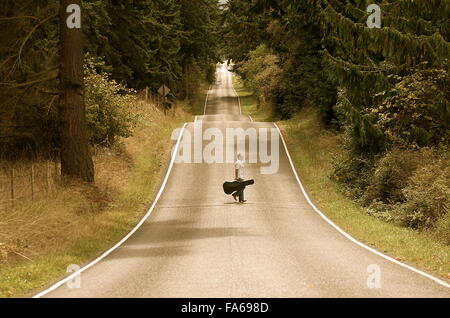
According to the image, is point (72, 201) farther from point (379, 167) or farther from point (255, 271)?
point (379, 167)

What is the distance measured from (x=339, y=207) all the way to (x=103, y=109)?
12.3 metres

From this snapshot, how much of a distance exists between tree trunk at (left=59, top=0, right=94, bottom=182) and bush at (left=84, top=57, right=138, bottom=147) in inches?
243

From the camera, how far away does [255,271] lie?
10.8 m

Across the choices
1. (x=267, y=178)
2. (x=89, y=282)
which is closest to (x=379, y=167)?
(x=267, y=178)

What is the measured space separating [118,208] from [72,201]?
3178 millimetres

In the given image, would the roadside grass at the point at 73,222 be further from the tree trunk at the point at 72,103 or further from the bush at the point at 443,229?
the bush at the point at 443,229

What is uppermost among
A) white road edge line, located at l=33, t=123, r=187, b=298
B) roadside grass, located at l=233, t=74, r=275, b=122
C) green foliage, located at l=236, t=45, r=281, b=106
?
green foliage, located at l=236, t=45, r=281, b=106

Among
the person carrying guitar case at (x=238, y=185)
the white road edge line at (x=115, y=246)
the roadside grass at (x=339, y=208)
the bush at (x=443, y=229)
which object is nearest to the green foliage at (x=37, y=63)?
the white road edge line at (x=115, y=246)

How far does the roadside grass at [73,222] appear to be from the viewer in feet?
38.8

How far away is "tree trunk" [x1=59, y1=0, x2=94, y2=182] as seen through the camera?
19.5m

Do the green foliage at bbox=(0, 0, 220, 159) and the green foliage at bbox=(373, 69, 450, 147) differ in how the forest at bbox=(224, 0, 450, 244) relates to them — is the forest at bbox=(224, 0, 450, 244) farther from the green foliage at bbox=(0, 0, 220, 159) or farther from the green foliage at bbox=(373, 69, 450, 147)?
the green foliage at bbox=(0, 0, 220, 159)

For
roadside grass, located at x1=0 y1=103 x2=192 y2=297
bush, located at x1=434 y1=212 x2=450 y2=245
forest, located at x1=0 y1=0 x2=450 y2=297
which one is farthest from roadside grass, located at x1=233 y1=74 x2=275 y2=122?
bush, located at x1=434 y1=212 x2=450 y2=245

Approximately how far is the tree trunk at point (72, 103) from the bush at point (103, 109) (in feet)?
20.2

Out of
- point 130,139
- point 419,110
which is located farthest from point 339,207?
Result: point 130,139
